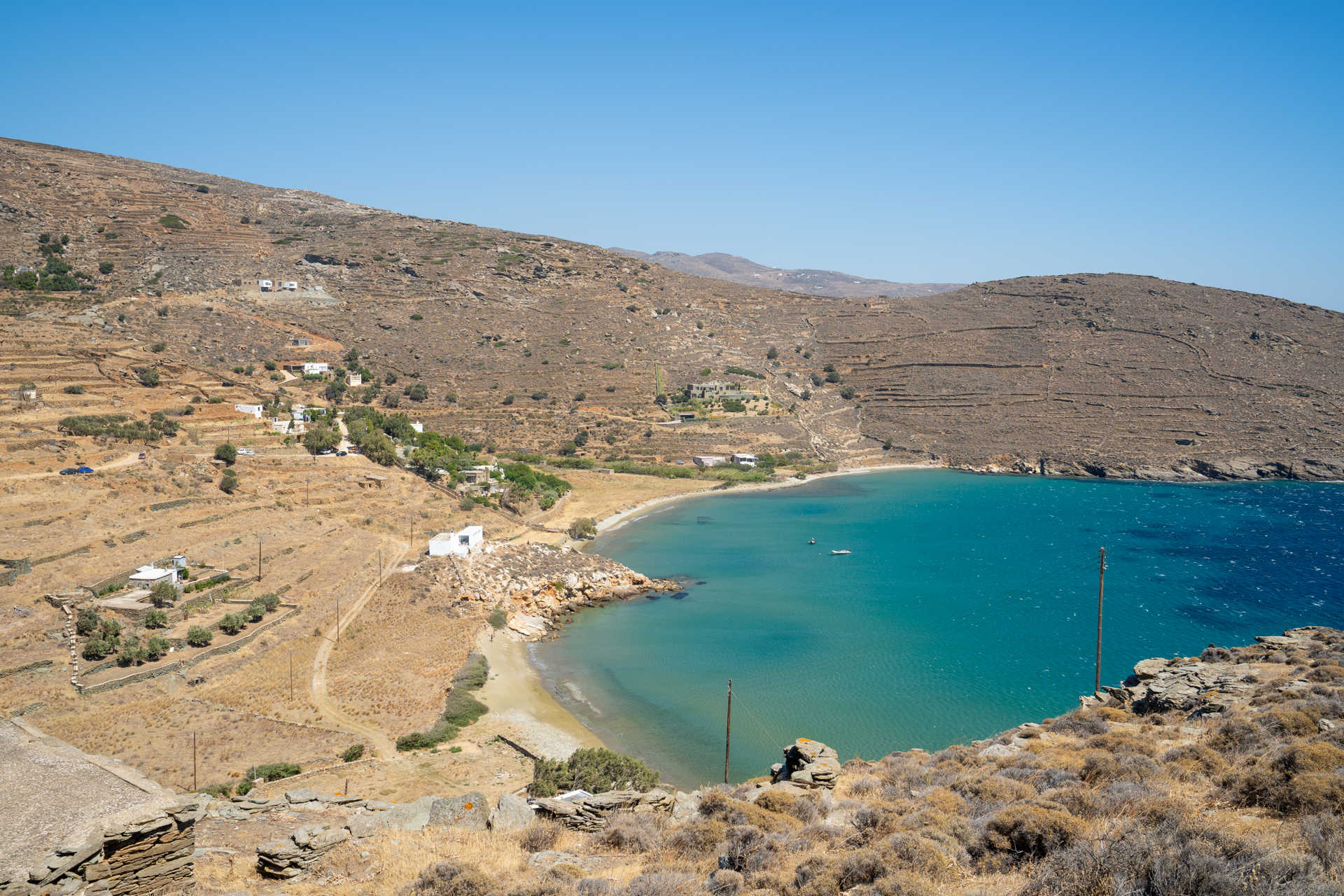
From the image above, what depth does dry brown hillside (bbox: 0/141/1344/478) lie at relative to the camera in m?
74.8

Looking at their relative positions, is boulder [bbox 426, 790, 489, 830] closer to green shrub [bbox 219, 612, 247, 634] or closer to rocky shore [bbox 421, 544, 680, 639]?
green shrub [bbox 219, 612, 247, 634]

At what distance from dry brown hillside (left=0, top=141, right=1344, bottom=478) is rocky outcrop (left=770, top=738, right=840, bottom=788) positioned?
5364 cm

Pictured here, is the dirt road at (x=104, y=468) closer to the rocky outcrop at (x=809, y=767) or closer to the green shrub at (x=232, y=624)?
the green shrub at (x=232, y=624)

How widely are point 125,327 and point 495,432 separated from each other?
28.8m

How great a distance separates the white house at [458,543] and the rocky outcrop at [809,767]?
23.9 m

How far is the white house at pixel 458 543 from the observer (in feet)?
123

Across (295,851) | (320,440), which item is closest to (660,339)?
(320,440)

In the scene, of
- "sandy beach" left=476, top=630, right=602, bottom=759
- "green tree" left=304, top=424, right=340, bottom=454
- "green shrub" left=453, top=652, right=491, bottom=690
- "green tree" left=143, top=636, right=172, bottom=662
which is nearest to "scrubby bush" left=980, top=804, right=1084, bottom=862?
"sandy beach" left=476, top=630, right=602, bottom=759

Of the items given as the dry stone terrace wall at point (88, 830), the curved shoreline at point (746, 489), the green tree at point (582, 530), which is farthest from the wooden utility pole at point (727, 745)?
the curved shoreline at point (746, 489)

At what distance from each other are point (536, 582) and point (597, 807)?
85.6 feet

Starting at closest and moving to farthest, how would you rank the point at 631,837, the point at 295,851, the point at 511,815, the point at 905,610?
the point at 295,851 → the point at 631,837 → the point at 511,815 → the point at 905,610

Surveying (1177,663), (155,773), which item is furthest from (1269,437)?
(155,773)

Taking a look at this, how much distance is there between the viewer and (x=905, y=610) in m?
39.6

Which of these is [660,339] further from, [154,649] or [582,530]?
[154,649]
